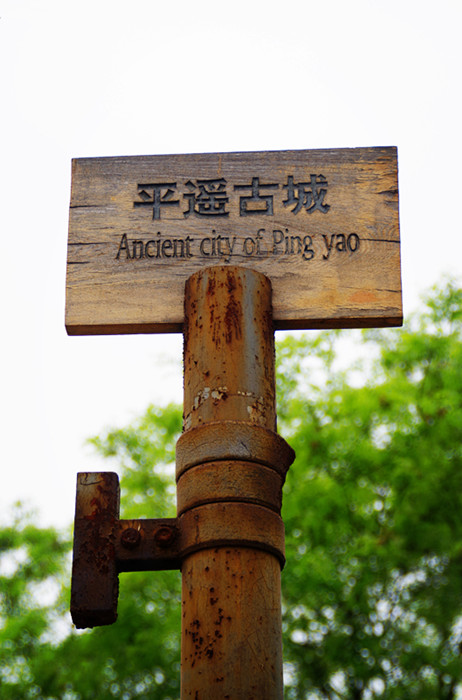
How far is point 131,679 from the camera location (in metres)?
10.5

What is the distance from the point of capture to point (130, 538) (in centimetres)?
221

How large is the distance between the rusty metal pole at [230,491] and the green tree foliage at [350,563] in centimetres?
754

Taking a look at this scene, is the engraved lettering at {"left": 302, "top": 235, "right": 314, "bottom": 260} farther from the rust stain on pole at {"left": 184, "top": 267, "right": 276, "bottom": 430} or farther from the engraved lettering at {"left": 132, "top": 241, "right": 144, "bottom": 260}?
the engraved lettering at {"left": 132, "top": 241, "right": 144, "bottom": 260}

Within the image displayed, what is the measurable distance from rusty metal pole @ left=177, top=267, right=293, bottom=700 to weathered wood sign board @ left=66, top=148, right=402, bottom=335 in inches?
5.1

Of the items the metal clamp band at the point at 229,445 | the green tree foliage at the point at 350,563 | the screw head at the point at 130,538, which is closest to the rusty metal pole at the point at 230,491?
the metal clamp band at the point at 229,445

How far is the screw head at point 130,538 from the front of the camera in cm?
221

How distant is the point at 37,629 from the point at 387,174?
1062 centimetres

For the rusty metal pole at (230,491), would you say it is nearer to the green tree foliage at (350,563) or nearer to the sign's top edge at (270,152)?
the sign's top edge at (270,152)

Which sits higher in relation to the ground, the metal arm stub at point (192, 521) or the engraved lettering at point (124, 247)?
the engraved lettering at point (124, 247)

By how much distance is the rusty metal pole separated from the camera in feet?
6.64

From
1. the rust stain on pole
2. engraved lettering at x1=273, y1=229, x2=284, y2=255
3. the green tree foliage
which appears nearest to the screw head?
the rust stain on pole

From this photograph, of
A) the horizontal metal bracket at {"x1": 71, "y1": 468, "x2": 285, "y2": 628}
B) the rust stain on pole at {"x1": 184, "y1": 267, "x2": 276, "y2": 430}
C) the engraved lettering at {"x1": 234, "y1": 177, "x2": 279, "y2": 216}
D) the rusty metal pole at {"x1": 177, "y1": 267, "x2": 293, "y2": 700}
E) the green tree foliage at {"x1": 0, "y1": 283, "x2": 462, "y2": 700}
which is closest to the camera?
the rusty metal pole at {"x1": 177, "y1": 267, "x2": 293, "y2": 700}

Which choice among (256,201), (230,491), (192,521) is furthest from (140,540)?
(256,201)

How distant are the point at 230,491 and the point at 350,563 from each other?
8413 mm
